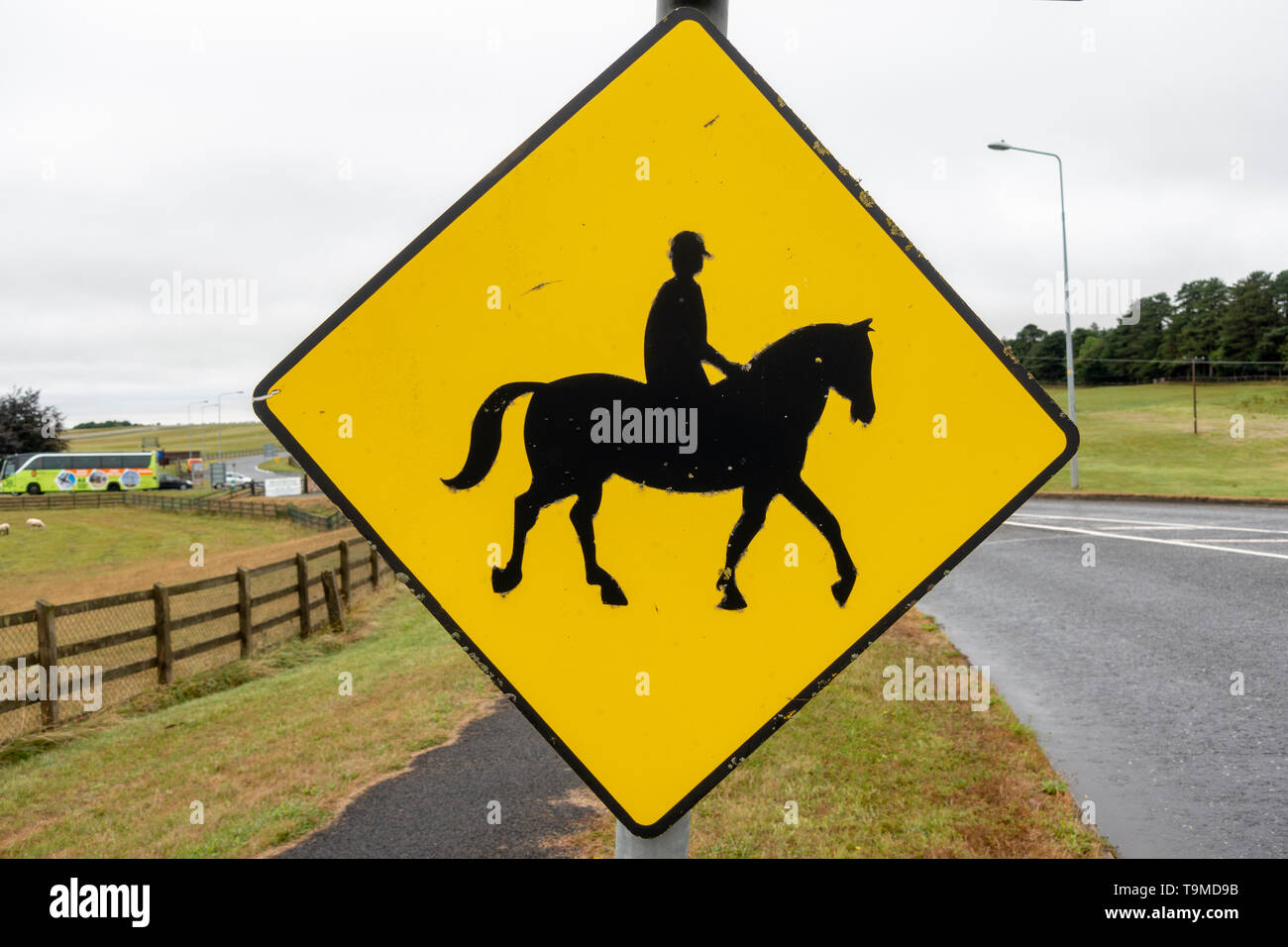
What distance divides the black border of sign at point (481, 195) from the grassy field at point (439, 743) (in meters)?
2.68

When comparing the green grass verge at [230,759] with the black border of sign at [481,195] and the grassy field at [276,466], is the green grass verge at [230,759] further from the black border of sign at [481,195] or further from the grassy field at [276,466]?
the grassy field at [276,466]

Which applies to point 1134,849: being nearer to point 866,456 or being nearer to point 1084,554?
point 866,456

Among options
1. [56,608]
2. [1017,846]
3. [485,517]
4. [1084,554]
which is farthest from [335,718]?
[1084,554]

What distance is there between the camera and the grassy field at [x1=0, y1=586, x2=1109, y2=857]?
385 centimetres

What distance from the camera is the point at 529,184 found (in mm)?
1287

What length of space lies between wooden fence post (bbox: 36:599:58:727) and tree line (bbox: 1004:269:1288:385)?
75.9 metres

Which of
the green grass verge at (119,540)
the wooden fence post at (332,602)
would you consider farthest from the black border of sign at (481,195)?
the green grass verge at (119,540)

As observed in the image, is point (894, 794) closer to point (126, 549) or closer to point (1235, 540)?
point (1235, 540)

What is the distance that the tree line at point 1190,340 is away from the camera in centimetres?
8162

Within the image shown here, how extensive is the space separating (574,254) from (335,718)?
20.7 ft

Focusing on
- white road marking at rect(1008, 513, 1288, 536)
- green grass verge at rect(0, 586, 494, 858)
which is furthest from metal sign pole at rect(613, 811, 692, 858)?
white road marking at rect(1008, 513, 1288, 536)

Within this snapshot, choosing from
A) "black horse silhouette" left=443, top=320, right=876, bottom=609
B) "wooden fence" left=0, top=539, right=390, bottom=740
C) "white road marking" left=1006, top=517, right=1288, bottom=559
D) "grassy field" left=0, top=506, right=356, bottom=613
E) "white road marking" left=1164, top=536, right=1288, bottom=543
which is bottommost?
"grassy field" left=0, top=506, right=356, bottom=613

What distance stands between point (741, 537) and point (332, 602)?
12719mm

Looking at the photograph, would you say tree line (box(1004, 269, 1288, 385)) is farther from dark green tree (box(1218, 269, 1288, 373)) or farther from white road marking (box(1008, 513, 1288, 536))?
white road marking (box(1008, 513, 1288, 536))
